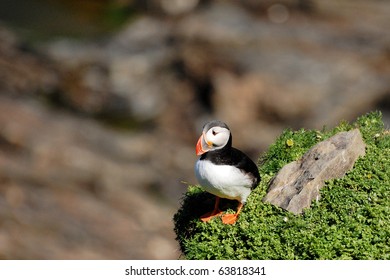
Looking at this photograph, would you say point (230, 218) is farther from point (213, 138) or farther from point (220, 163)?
point (213, 138)

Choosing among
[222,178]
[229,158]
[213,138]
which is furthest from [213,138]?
[222,178]

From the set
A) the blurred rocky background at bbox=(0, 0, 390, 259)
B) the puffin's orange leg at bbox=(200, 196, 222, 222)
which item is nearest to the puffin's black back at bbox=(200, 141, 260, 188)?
the puffin's orange leg at bbox=(200, 196, 222, 222)

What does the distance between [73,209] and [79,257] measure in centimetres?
145

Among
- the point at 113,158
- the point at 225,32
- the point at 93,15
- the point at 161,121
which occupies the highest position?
the point at 93,15

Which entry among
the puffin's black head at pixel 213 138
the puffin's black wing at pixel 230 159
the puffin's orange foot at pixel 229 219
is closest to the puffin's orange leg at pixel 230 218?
the puffin's orange foot at pixel 229 219

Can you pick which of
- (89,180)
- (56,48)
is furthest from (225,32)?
(89,180)

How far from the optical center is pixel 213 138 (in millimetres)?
6539

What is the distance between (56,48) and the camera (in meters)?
21.8

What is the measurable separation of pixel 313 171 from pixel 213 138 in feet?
3.46

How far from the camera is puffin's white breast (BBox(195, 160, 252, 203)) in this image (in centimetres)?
647

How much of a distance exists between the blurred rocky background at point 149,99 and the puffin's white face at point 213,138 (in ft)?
28.7

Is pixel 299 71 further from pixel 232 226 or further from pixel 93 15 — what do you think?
pixel 232 226

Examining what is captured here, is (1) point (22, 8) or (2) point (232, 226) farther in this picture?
(1) point (22, 8)

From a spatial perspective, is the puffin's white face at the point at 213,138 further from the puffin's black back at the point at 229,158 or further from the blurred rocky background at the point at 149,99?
the blurred rocky background at the point at 149,99
